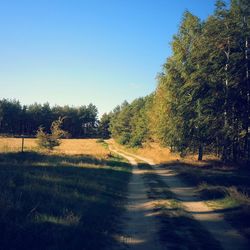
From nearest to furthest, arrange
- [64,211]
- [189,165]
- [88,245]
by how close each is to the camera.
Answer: [88,245], [64,211], [189,165]

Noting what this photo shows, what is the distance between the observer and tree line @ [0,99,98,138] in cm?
10194

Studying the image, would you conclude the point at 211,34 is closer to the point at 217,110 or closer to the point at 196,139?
the point at 217,110

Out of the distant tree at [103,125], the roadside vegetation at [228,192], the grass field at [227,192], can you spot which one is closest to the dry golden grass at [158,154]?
the grass field at [227,192]

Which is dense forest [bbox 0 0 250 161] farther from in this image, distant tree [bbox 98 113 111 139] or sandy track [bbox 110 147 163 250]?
distant tree [bbox 98 113 111 139]

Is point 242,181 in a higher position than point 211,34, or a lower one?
lower

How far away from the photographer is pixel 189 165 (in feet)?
102

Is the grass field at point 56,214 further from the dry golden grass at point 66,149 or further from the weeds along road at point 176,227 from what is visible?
the dry golden grass at point 66,149

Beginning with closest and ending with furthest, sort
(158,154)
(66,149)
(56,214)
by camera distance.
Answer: (56,214), (158,154), (66,149)

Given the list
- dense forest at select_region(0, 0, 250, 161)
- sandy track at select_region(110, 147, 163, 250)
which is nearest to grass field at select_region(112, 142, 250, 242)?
sandy track at select_region(110, 147, 163, 250)

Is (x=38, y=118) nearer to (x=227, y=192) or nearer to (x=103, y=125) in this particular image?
(x=103, y=125)

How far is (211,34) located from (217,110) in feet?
24.2

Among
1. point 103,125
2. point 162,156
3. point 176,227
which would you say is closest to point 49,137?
point 162,156

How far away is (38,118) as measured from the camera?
108 meters

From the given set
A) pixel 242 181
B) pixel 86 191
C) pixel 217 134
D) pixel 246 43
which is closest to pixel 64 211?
pixel 86 191
